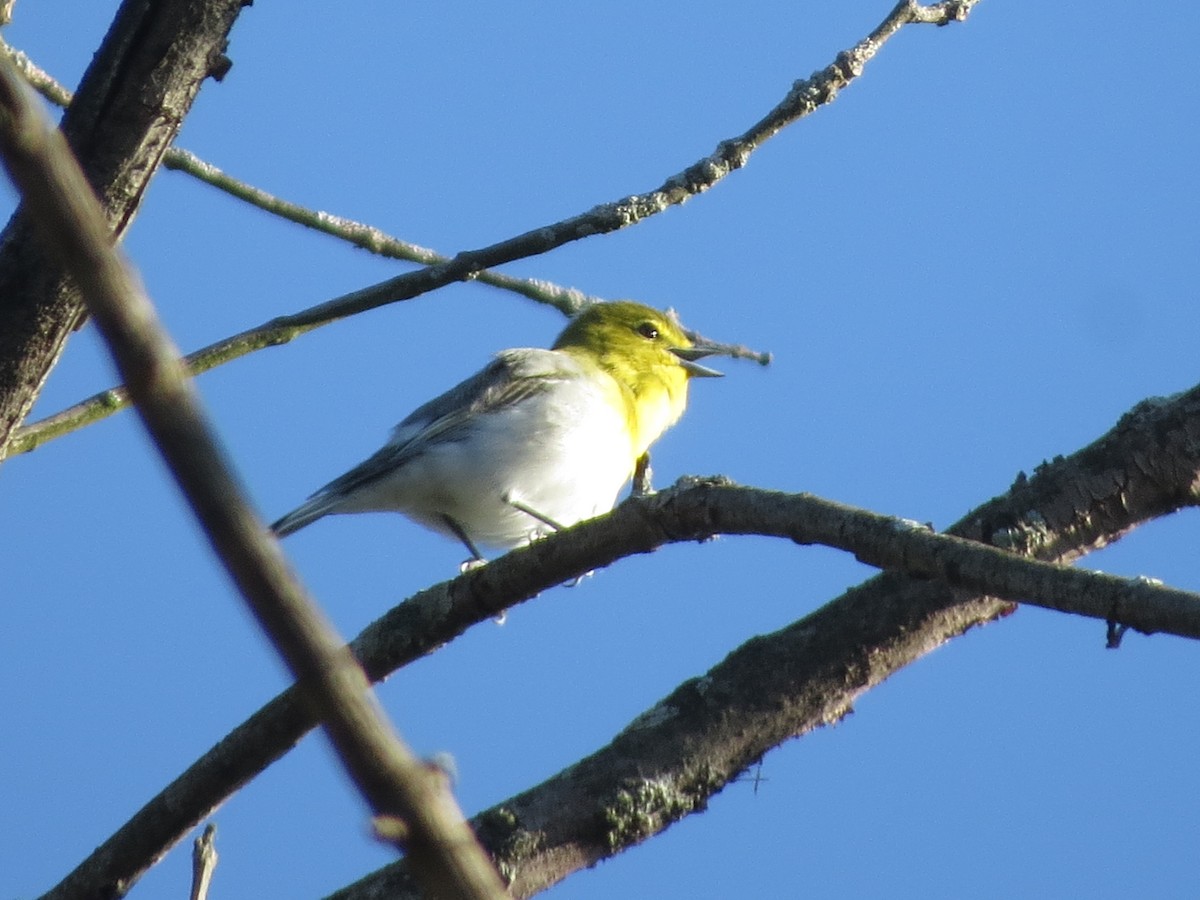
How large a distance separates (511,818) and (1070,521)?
1.43m

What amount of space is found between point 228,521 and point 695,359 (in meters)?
7.79

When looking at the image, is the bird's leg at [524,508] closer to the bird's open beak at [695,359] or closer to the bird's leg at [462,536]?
the bird's leg at [462,536]

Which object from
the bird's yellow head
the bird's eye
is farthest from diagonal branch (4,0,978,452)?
the bird's eye

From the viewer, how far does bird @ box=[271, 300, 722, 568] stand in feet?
22.5

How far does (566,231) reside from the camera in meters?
3.56

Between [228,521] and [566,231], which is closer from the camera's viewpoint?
[228,521]

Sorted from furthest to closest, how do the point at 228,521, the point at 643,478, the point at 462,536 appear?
the point at 462,536 < the point at 643,478 < the point at 228,521

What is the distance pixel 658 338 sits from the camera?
855 cm

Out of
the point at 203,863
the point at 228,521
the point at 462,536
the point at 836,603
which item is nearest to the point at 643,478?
the point at 836,603

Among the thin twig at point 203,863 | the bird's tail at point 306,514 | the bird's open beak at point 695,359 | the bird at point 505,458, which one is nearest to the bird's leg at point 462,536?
the bird at point 505,458

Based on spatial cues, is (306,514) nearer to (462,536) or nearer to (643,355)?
(462,536)

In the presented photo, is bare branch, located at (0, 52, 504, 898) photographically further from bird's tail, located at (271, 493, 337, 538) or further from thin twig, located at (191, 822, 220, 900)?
bird's tail, located at (271, 493, 337, 538)

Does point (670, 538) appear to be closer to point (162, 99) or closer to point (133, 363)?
point (162, 99)

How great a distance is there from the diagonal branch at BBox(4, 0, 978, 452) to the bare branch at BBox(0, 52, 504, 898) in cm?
256
